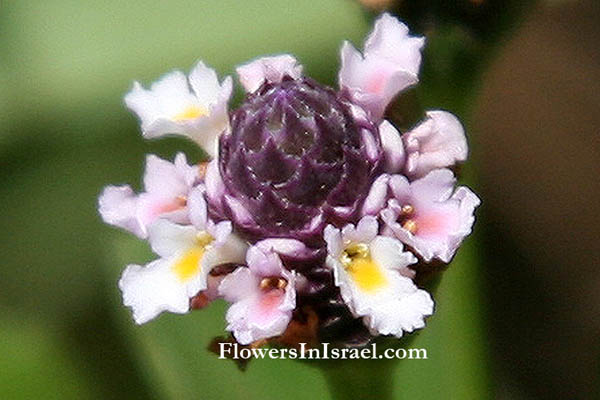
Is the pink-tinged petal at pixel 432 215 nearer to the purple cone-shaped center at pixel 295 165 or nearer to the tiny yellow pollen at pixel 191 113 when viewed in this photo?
the purple cone-shaped center at pixel 295 165

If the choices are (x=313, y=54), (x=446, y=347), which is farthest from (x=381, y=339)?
(x=313, y=54)

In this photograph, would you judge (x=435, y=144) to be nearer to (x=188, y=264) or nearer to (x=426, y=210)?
(x=426, y=210)

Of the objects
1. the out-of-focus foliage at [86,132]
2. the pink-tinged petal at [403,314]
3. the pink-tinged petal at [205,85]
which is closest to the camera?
the pink-tinged petal at [403,314]

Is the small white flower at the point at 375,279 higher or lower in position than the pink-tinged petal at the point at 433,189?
lower

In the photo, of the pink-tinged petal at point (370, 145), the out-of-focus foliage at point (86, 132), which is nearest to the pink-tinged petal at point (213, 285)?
the pink-tinged petal at point (370, 145)

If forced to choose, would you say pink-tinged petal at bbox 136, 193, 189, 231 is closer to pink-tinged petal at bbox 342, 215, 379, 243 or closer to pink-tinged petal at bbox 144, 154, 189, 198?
pink-tinged petal at bbox 144, 154, 189, 198

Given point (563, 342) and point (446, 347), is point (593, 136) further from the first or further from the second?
point (446, 347)

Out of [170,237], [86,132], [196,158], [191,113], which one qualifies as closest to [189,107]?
[191,113]
